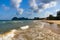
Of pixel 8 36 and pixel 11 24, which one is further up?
pixel 11 24

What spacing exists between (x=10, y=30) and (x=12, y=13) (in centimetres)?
35

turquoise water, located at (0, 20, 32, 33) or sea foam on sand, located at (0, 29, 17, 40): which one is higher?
turquoise water, located at (0, 20, 32, 33)

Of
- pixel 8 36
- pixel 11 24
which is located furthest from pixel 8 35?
pixel 11 24

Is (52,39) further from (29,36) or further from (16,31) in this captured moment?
(16,31)

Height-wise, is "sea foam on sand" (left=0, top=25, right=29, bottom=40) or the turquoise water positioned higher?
the turquoise water

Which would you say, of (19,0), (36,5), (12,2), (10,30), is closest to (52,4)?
(36,5)

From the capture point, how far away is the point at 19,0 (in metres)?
2.07

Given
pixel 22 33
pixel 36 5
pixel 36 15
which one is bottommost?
pixel 22 33

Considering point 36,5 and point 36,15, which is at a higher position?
point 36,5

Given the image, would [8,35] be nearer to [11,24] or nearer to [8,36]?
[8,36]

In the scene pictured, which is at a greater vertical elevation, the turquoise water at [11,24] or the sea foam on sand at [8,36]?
the turquoise water at [11,24]

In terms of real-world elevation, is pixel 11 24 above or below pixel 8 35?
above

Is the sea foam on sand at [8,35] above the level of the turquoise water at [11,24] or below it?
below

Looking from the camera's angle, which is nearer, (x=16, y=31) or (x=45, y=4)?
(x=16, y=31)
